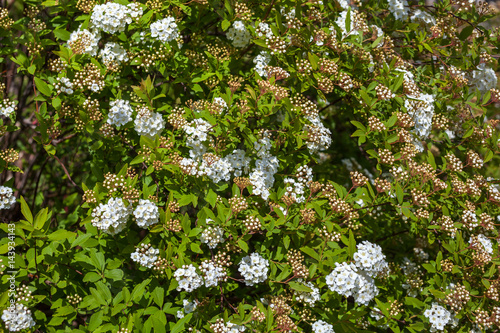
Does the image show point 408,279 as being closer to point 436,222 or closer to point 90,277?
point 436,222

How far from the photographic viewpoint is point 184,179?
3.09 m

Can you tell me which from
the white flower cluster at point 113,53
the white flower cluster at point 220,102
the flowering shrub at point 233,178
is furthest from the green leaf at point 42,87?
the white flower cluster at point 220,102

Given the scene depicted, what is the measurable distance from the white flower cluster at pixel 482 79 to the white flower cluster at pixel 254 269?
281 centimetres

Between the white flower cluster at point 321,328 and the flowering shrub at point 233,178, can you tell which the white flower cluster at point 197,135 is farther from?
the white flower cluster at point 321,328

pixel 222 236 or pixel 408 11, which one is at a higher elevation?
pixel 408 11

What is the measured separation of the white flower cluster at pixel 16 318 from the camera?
2.50 metres

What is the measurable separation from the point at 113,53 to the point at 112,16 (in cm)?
27

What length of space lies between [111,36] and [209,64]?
85cm

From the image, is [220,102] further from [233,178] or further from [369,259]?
[369,259]

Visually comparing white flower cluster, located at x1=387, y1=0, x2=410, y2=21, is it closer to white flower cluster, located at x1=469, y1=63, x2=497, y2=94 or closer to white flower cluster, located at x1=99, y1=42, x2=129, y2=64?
white flower cluster, located at x1=469, y1=63, x2=497, y2=94

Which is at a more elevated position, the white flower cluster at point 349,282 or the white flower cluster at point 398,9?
the white flower cluster at point 398,9

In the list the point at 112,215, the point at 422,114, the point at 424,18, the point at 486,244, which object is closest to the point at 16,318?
the point at 112,215

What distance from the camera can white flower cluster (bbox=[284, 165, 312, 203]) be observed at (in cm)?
319

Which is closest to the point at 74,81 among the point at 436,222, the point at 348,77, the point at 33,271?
the point at 33,271
